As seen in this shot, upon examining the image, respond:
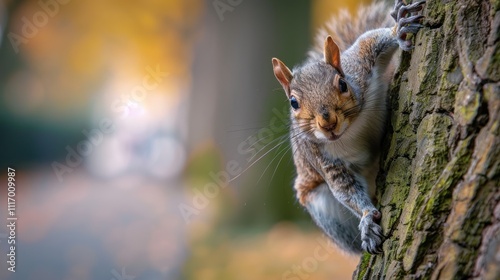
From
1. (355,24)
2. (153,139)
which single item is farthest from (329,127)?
(153,139)

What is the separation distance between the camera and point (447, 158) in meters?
0.84

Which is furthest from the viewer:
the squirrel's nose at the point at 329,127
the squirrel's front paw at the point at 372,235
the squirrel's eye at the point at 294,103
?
the squirrel's eye at the point at 294,103

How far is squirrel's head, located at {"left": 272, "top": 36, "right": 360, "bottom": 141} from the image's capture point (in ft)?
3.92

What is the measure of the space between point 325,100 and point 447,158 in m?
0.42

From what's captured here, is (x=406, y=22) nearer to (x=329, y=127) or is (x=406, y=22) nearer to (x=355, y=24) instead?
(x=329, y=127)

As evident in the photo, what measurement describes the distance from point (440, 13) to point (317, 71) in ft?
1.31

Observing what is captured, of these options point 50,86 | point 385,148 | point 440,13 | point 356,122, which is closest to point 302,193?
point 356,122

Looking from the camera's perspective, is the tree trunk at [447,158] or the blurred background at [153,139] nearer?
the tree trunk at [447,158]

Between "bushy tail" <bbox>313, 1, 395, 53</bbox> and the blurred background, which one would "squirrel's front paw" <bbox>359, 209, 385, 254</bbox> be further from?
the blurred background

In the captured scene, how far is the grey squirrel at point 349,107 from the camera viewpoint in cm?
119

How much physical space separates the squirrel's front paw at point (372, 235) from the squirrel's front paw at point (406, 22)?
1.29 ft

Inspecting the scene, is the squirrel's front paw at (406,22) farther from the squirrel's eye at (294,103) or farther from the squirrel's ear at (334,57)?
the squirrel's eye at (294,103)

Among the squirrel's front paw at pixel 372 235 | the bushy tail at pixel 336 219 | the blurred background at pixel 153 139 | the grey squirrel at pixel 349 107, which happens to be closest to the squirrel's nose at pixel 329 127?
the grey squirrel at pixel 349 107

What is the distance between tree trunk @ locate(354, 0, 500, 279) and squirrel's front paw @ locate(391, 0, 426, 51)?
53 mm
